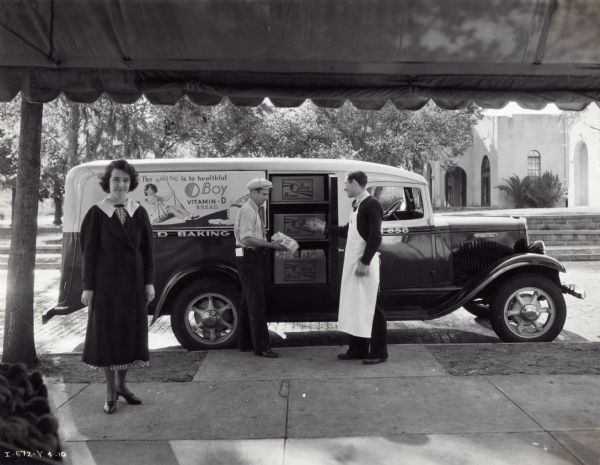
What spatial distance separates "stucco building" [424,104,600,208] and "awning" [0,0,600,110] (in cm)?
2287

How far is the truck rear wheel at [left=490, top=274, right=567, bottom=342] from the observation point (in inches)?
267

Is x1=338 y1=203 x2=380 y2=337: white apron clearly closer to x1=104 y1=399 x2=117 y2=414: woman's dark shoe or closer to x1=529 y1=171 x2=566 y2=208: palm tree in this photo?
x1=104 y1=399 x2=117 y2=414: woman's dark shoe

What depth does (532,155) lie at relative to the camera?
1352 inches

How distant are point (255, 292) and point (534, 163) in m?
32.2

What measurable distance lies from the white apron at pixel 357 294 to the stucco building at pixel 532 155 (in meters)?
23.6

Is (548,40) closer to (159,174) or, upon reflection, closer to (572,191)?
(159,174)

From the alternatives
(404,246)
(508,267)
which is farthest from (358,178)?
(508,267)

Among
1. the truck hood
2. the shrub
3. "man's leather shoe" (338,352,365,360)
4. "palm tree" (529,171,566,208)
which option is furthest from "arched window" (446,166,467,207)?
"man's leather shoe" (338,352,365,360)

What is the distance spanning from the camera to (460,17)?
4.86 meters

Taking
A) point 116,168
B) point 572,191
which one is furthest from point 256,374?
point 572,191

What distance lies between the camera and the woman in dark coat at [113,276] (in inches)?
172

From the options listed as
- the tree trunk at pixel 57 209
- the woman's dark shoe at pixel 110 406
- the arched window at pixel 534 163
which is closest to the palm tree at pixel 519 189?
the arched window at pixel 534 163

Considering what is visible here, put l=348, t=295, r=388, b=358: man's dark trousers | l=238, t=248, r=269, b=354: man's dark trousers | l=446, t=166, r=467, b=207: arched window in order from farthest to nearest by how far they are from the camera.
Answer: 1. l=446, t=166, r=467, b=207: arched window
2. l=238, t=248, r=269, b=354: man's dark trousers
3. l=348, t=295, r=388, b=358: man's dark trousers

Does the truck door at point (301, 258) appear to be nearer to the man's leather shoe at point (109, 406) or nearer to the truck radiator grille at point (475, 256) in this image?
the truck radiator grille at point (475, 256)
